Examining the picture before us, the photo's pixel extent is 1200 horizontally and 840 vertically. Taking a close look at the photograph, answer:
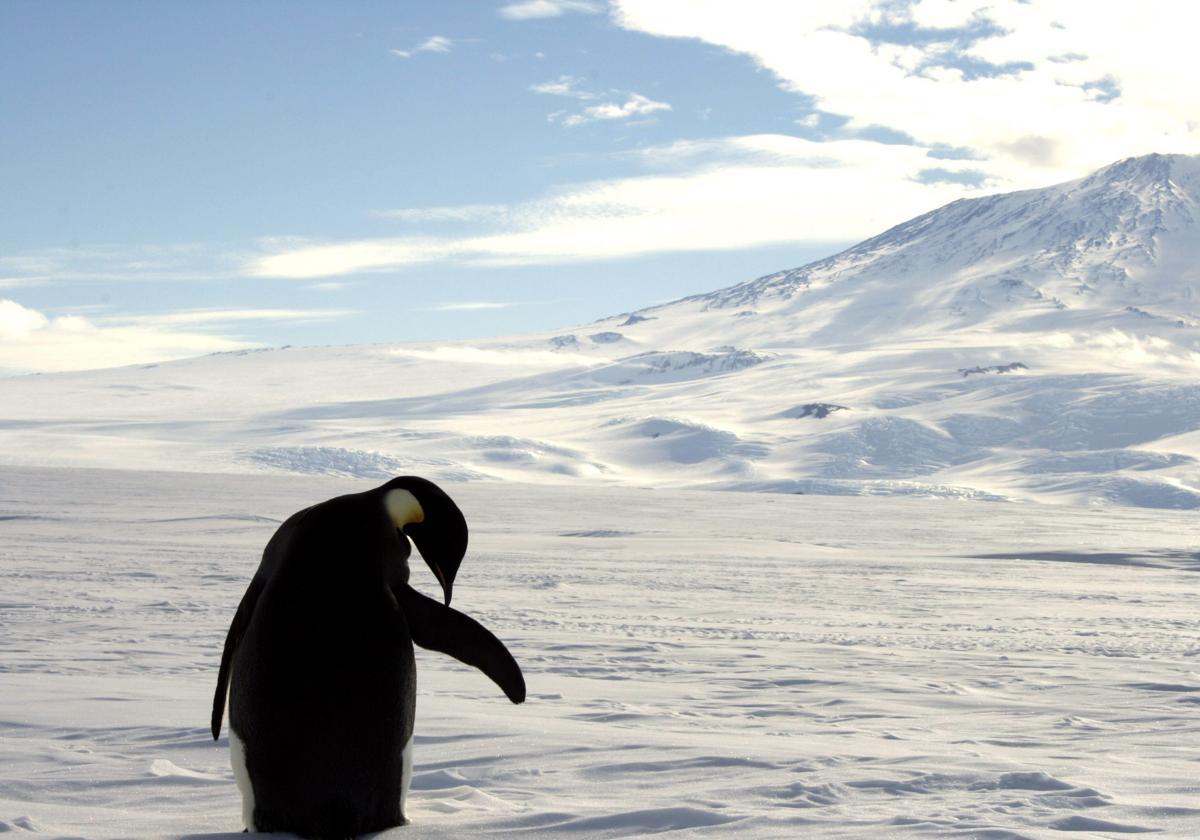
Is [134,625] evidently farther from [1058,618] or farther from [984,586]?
[984,586]

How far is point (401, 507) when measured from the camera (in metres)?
Answer: 2.96

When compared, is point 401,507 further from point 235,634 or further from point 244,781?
point 244,781

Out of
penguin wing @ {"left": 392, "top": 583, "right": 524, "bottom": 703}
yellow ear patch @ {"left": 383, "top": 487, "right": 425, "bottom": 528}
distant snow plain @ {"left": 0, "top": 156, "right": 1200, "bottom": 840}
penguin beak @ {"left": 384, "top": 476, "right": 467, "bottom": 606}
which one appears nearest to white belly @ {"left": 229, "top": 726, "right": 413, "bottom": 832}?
distant snow plain @ {"left": 0, "top": 156, "right": 1200, "bottom": 840}

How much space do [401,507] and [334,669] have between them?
39cm

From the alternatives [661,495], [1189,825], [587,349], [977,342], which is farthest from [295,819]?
[587,349]

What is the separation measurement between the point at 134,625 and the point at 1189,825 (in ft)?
22.0

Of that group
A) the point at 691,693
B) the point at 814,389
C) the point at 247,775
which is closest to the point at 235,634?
the point at 247,775

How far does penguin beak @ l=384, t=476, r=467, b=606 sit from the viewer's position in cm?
297

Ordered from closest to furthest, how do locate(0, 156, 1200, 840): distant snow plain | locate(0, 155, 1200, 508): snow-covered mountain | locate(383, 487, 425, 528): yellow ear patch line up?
locate(383, 487, 425, 528): yellow ear patch
locate(0, 156, 1200, 840): distant snow plain
locate(0, 155, 1200, 508): snow-covered mountain

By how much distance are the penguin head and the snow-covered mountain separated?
45413 mm

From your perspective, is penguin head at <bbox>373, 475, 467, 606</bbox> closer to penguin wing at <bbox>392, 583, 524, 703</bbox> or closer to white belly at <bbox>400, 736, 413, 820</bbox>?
penguin wing at <bbox>392, 583, 524, 703</bbox>

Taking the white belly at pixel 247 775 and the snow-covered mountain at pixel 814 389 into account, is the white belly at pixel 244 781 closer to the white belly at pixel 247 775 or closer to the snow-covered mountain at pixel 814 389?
the white belly at pixel 247 775

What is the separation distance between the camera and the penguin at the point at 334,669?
9.32 ft

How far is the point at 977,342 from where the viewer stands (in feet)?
358
